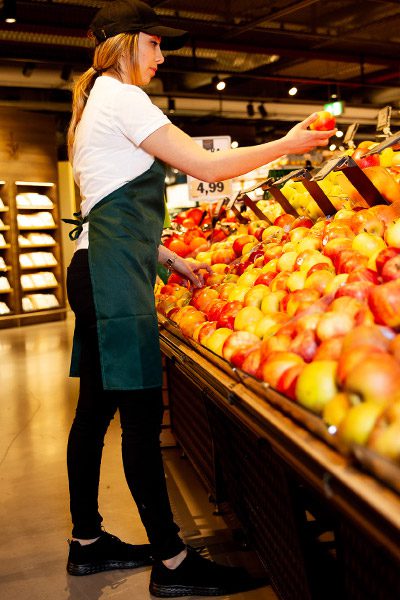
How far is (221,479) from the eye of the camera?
2.81 metres

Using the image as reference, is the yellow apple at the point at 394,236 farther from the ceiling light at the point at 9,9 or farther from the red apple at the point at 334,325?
the ceiling light at the point at 9,9

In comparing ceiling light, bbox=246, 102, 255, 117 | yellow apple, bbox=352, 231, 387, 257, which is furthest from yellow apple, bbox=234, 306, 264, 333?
ceiling light, bbox=246, 102, 255, 117

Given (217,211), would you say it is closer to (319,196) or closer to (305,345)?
(319,196)

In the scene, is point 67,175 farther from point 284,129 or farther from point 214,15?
point 284,129

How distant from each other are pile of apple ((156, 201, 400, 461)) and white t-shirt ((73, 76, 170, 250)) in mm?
594

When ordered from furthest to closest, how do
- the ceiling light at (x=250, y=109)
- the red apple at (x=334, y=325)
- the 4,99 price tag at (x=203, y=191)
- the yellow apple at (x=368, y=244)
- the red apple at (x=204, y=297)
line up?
1. the ceiling light at (x=250, y=109)
2. the 4,99 price tag at (x=203, y=191)
3. the red apple at (x=204, y=297)
4. the yellow apple at (x=368, y=244)
5. the red apple at (x=334, y=325)

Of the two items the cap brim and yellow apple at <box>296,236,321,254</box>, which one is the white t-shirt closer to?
the cap brim

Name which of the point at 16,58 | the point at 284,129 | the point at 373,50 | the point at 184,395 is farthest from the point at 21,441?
the point at 284,129

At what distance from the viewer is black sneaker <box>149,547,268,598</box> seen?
239 centimetres

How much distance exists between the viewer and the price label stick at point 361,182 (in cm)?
253

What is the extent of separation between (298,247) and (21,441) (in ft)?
8.24

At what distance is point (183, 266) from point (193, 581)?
1.27 metres

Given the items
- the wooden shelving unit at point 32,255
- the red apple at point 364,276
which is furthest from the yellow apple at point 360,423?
the wooden shelving unit at point 32,255

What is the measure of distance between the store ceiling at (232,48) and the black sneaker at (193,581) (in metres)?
5.99
